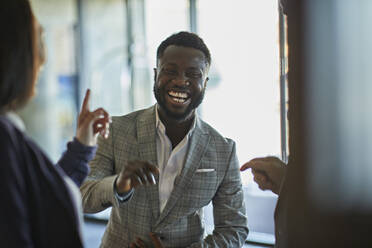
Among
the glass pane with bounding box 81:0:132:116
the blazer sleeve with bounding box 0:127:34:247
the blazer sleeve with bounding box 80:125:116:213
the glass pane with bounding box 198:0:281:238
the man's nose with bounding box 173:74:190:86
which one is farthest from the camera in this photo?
the glass pane with bounding box 81:0:132:116

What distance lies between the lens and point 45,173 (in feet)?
2.55

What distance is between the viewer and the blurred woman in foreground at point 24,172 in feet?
2.34

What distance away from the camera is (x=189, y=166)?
1631mm

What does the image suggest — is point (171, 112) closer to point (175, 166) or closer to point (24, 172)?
point (175, 166)

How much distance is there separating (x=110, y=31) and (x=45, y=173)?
4317 millimetres

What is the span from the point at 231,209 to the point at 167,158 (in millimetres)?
350

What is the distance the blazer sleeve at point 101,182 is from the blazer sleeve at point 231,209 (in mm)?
477

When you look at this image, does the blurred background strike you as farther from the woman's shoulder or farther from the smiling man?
the woman's shoulder

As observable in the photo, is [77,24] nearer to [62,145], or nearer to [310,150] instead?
[62,145]

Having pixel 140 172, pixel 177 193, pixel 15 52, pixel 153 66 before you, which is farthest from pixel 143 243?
pixel 153 66

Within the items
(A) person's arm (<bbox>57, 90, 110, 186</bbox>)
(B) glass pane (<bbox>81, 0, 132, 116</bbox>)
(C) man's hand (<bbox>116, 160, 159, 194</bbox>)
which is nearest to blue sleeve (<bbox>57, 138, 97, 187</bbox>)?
(A) person's arm (<bbox>57, 90, 110, 186</bbox>)

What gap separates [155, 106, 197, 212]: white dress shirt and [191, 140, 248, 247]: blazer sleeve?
20 centimetres

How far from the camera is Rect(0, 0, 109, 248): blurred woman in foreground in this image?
28.1 inches

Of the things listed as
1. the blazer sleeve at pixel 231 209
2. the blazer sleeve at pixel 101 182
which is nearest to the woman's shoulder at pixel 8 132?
the blazer sleeve at pixel 101 182
